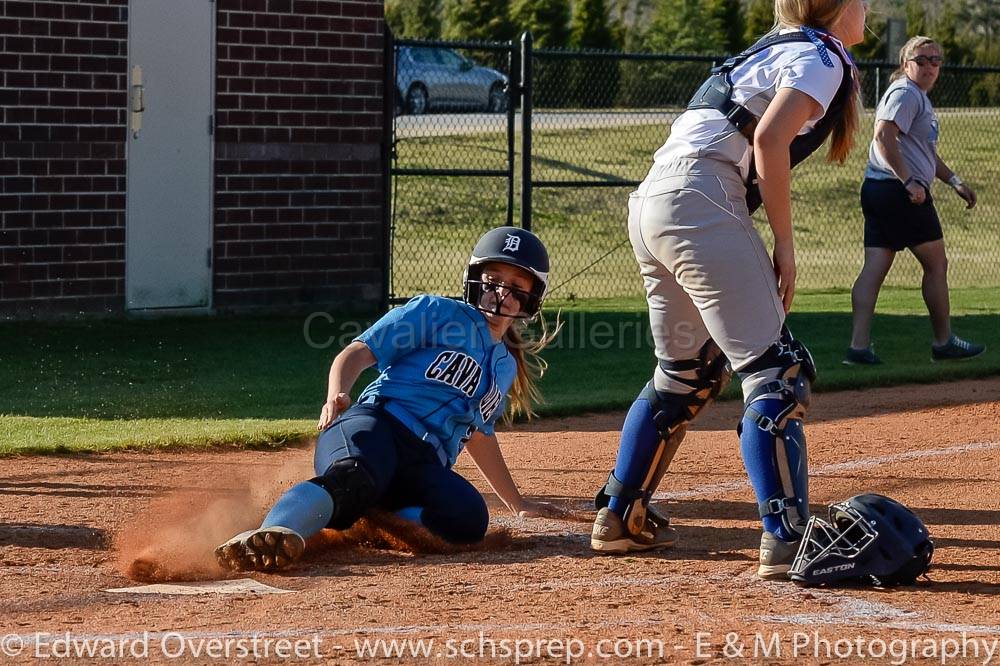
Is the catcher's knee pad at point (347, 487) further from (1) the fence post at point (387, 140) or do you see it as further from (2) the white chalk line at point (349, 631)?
(1) the fence post at point (387, 140)

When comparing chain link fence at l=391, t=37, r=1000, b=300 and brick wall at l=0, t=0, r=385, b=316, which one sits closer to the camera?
brick wall at l=0, t=0, r=385, b=316

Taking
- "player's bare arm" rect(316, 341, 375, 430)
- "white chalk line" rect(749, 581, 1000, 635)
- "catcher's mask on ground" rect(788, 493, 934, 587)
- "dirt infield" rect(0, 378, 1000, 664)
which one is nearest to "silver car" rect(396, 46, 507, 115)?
"dirt infield" rect(0, 378, 1000, 664)

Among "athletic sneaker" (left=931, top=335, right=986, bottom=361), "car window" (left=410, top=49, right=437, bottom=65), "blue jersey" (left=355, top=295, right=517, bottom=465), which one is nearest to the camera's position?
"blue jersey" (left=355, top=295, right=517, bottom=465)

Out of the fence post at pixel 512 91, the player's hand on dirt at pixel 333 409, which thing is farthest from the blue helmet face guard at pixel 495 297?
the fence post at pixel 512 91

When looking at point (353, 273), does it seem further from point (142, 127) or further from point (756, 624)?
point (756, 624)

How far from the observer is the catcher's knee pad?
16.0ft

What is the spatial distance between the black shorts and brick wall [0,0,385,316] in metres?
4.77

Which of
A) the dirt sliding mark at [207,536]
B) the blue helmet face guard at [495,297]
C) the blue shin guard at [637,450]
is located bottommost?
the dirt sliding mark at [207,536]

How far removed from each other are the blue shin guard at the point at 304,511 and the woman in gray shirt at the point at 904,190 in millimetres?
6067

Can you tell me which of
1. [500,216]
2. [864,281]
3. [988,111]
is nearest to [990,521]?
[864,281]

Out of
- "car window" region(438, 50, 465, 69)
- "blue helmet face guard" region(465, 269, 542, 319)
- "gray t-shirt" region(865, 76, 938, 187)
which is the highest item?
"car window" region(438, 50, 465, 69)

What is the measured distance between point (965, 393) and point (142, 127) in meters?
6.92

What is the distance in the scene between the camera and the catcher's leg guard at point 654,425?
16.6ft

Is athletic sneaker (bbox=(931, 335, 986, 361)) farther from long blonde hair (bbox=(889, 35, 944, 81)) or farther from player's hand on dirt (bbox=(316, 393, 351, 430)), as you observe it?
player's hand on dirt (bbox=(316, 393, 351, 430))
